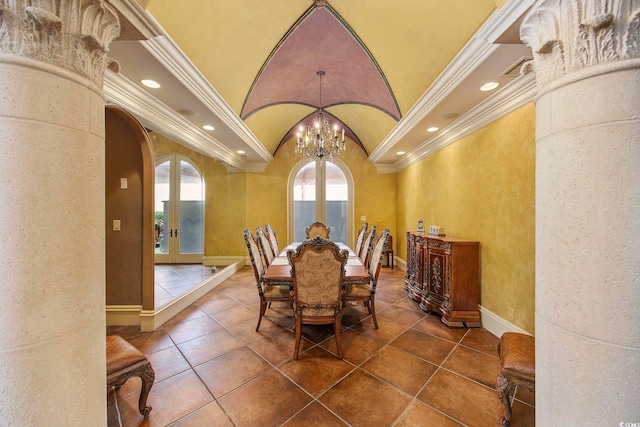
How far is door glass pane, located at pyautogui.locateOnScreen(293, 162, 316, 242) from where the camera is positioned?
6270mm

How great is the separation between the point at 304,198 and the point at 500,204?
175 inches

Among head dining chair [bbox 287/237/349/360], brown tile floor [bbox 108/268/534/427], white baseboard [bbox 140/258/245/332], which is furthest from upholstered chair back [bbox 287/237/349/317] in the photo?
white baseboard [bbox 140/258/245/332]

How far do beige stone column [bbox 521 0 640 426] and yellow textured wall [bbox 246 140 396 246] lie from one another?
5162 mm

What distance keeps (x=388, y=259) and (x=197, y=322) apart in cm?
427

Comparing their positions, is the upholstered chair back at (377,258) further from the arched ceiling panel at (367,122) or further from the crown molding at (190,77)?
the crown molding at (190,77)

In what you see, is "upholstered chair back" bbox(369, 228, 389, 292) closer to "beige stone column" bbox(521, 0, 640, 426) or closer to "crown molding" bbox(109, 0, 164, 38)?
"beige stone column" bbox(521, 0, 640, 426)

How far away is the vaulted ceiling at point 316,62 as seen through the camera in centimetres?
183

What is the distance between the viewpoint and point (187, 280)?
12.0ft

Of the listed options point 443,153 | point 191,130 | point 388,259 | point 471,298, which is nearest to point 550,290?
point 471,298

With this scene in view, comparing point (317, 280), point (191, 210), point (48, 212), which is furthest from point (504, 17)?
point (191, 210)

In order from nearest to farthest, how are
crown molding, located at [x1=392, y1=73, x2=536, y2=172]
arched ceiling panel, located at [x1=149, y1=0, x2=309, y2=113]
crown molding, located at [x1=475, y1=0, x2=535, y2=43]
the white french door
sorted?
crown molding, located at [x1=475, y1=0, x2=535, y2=43]
arched ceiling panel, located at [x1=149, y1=0, x2=309, y2=113]
crown molding, located at [x1=392, y1=73, x2=536, y2=172]
the white french door

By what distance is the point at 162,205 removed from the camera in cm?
323

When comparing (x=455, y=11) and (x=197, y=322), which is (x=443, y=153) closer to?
(x=455, y=11)

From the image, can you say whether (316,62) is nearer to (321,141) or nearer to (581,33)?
(321,141)
